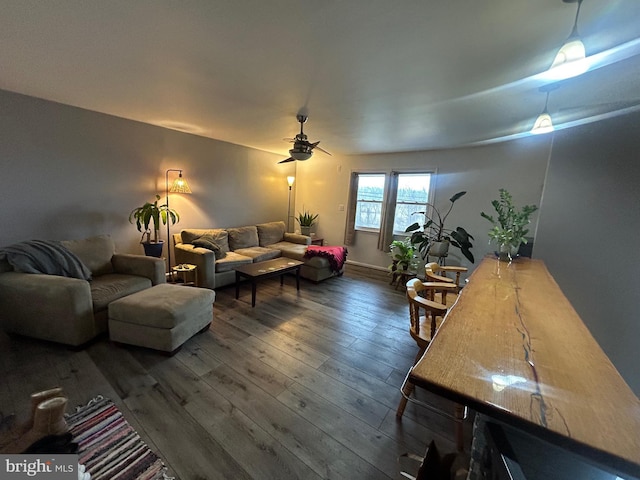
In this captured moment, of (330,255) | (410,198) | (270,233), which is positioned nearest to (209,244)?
(270,233)

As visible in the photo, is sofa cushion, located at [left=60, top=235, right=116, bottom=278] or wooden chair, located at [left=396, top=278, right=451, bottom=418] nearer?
wooden chair, located at [left=396, top=278, right=451, bottom=418]

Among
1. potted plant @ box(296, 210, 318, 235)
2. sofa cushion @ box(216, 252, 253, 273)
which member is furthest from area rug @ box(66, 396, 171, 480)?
potted plant @ box(296, 210, 318, 235)

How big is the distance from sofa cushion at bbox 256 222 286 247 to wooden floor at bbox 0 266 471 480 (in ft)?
7.42

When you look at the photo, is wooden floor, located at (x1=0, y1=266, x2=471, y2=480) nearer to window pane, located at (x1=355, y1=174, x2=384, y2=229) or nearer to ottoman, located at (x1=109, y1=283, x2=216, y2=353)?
ottoman, located at (x1=109, y1=283, x2=216, y2=353)

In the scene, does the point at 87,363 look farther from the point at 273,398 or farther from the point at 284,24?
the point at 284,24

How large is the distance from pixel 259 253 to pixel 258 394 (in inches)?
104

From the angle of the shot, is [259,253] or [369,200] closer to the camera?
[259,253]

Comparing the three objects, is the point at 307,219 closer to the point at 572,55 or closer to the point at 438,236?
the point at 438,236

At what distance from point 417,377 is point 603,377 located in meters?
0.55

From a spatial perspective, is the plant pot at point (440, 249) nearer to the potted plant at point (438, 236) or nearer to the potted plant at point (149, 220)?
the potted plant at point (438, 236)

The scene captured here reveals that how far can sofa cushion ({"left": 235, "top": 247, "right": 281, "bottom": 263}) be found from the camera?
A: 13.5 ft

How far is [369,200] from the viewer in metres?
5.36

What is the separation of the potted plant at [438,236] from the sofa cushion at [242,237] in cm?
277

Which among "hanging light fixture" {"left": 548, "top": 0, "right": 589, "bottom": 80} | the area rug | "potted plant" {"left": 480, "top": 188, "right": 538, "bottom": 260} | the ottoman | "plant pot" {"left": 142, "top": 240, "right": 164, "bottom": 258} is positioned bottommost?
the area rug
